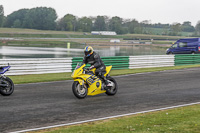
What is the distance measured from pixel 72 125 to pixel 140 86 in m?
6.90

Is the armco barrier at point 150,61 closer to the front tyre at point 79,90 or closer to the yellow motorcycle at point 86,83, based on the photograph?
the yellow motorcycle at point 86,83

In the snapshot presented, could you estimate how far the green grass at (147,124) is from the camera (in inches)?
258

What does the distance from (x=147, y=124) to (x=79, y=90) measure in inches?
145

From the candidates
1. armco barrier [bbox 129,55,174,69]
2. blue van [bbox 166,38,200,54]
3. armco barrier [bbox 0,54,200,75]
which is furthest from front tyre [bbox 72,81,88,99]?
blue van [bbox 166,38,200,54]

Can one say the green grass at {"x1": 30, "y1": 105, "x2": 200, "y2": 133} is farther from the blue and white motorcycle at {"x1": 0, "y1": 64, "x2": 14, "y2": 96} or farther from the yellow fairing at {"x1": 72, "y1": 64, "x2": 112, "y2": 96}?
the blue and white motorcycle at {"x1": 0, "y1": 64, "x2": 14, "y2": 96}

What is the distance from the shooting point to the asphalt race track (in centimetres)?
765

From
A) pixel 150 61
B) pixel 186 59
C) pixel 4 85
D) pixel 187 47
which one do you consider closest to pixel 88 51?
pixel 4 85

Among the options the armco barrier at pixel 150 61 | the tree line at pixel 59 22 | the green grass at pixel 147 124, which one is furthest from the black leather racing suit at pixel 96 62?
the tree line at pixel 59 22

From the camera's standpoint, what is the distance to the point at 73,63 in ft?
65.7

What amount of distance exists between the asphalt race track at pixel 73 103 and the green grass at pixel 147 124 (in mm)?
655

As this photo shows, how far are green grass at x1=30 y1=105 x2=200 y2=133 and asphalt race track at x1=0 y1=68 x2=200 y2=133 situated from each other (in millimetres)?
655

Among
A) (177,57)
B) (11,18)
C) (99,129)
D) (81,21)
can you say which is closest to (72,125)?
(99,129)

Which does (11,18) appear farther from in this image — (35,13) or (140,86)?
(140,86)

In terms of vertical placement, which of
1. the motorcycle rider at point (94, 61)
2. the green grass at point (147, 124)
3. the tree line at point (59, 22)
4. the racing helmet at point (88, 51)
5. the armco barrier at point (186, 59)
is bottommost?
the green grass at point (147, 124)
